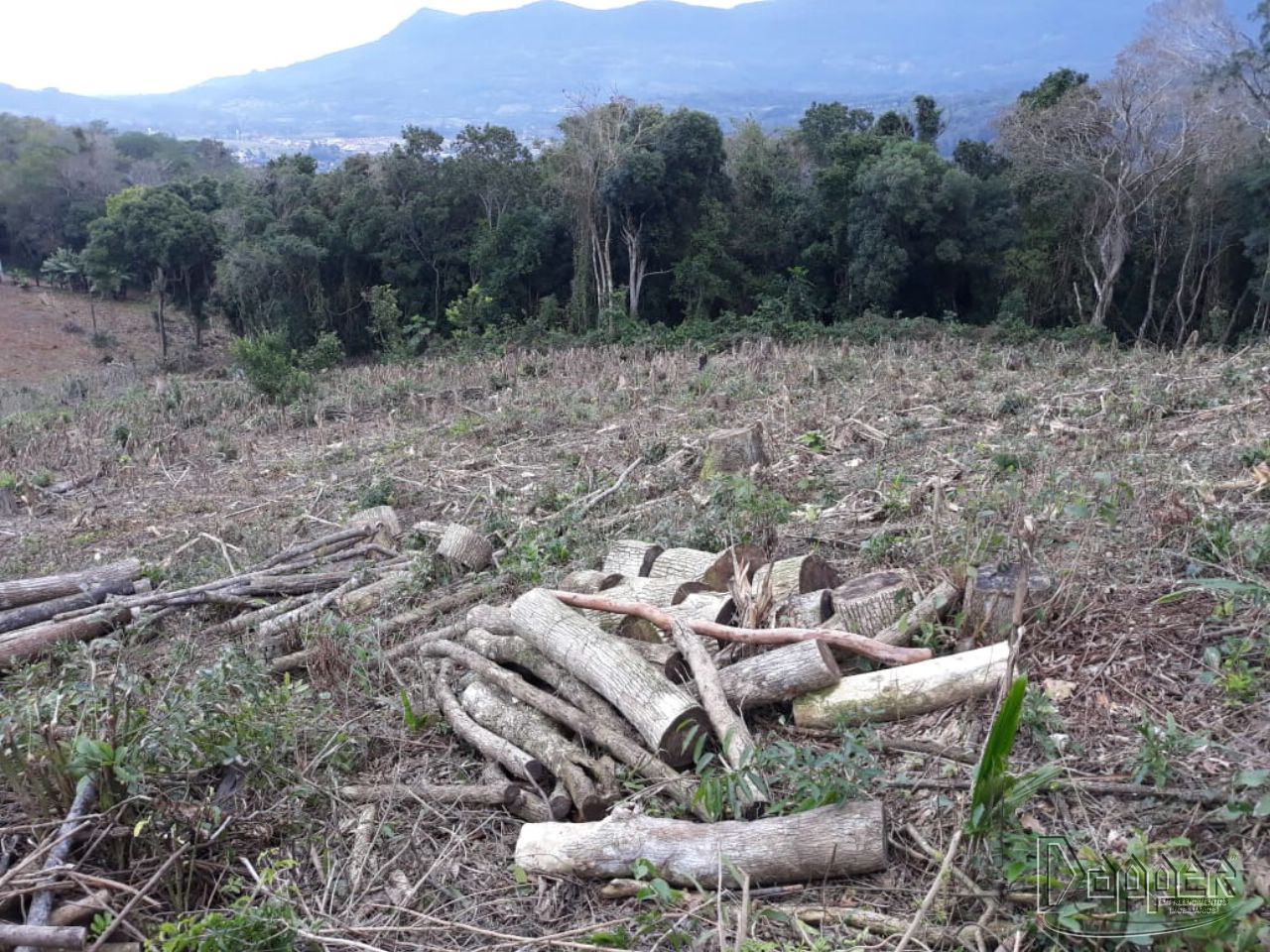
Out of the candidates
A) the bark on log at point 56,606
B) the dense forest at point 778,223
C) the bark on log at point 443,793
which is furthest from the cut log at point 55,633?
the dense forest at point 778,223

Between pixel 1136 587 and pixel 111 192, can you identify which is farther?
pixel 111 192

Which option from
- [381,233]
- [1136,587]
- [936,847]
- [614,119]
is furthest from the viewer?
[381,233]

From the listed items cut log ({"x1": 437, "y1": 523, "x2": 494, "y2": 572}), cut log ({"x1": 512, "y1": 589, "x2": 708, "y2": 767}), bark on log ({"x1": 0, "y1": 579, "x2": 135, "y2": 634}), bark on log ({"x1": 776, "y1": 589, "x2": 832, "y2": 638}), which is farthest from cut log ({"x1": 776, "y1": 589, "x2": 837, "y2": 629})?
bark on log ({"x1": 0, "y1": 579, "x2": 135, "y2": 634})

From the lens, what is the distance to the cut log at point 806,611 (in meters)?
3.60

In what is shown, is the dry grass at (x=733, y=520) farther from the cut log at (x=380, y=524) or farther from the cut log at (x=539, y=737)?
the cut log at (x=380, y=524)

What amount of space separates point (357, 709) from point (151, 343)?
31693 mm

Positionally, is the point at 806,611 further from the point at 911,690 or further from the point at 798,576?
the point at 911,690

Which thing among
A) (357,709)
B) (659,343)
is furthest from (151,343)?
(357,709)

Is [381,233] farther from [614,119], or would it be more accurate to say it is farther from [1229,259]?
[1229,259]

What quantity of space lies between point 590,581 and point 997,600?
1.85 m

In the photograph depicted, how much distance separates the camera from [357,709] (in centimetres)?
385

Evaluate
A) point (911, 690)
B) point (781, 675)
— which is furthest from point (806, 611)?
point (911, 690)

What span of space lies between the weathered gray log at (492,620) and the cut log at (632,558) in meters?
0.68

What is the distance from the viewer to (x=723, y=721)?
3031mm
